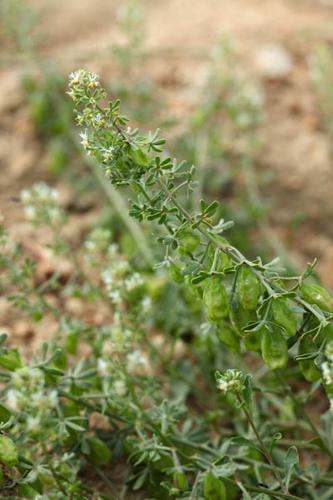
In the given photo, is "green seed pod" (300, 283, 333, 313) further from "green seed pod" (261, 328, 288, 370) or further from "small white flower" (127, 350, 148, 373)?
"small white flower" (127, 350, 148, 373)

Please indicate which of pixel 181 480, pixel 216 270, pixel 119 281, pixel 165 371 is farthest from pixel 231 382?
pixel 165 371

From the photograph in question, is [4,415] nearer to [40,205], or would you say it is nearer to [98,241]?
[98,241]

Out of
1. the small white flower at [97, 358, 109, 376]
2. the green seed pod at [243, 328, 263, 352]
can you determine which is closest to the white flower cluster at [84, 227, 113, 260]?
the small white flower at [97, 358, 109, 376]

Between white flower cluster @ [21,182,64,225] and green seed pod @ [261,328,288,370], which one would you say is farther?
white flower cluster @ [21,182,64,225]

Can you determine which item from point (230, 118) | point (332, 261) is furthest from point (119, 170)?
point (230, 118)

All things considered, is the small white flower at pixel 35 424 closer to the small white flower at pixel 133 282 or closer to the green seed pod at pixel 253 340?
the green seed pod at pixel 253 340

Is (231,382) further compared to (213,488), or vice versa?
(213,488)
